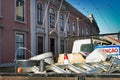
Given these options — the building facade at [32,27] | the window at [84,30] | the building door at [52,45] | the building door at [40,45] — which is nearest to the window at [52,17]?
the building facade at [32,27]

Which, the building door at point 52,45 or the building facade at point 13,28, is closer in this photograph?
the building facade at point 13,28

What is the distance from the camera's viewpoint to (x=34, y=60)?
5039 mm

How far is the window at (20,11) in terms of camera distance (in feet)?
65.5

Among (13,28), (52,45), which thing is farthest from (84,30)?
(13,28)

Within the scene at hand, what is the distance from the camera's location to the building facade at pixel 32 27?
18.4m

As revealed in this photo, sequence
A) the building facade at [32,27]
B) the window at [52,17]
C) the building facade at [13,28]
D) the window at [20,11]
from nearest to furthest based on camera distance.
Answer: the building facade at [13,28] → the building facade at [32,27] → the window at [20,11] → the window at [52,17]

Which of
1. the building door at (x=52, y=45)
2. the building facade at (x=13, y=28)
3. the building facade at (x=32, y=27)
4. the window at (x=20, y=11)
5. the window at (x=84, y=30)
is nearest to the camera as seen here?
the building facade at (x=13, y=28)

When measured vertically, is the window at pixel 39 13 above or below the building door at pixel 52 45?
above

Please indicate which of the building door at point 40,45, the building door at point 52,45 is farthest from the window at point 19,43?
the building door at point 52,45

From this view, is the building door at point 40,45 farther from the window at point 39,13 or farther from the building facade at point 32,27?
the window at point 39,13

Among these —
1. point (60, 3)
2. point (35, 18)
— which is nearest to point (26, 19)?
point (35, 18)

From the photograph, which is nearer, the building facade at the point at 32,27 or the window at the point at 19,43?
the building facade at the point at 32,27

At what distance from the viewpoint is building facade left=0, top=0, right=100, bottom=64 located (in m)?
18.4

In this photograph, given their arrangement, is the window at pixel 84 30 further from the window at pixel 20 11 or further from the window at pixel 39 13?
the window at pixel 20 11
